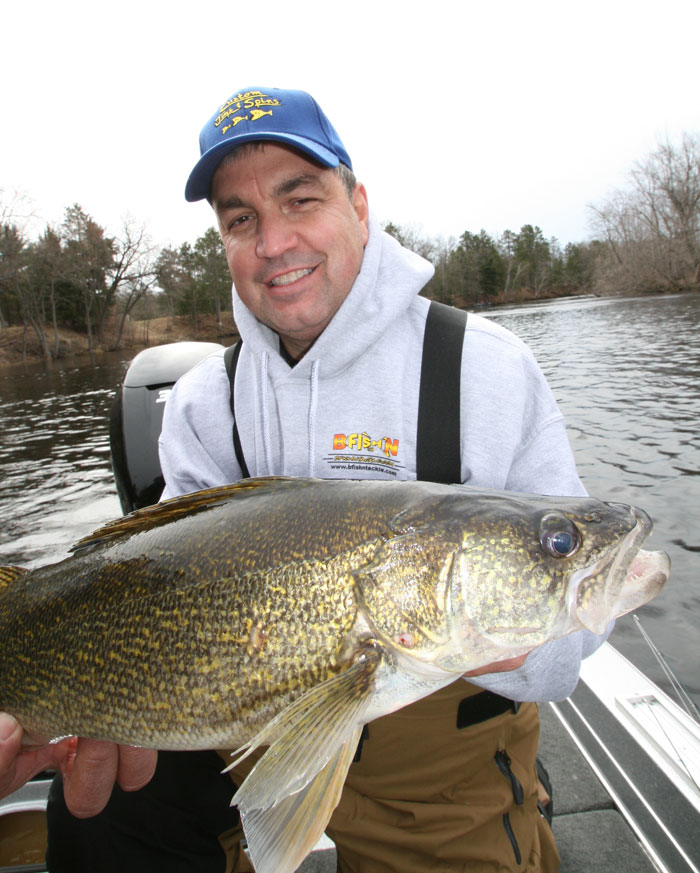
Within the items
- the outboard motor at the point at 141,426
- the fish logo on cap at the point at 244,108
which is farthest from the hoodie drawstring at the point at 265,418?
the outboard motor at the point at 141,426

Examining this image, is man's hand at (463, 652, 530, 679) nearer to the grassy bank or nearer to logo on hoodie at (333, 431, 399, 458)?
logo on hoodie at (333, 431, 399, 458)

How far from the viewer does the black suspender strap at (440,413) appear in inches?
90.4

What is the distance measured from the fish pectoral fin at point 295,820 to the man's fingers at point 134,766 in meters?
0.65

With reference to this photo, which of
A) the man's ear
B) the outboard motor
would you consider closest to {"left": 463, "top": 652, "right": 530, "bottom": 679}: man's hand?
the man's ear

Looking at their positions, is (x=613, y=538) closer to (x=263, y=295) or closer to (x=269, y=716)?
(x=269, y=716)

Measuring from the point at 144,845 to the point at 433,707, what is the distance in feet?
4.33

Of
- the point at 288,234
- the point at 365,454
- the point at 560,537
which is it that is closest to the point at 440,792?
the point at 560,537

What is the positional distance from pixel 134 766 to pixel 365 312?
1981 mm

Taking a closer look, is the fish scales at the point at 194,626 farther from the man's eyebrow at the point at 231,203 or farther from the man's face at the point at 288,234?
the man's eyebrow at the point at 231,203

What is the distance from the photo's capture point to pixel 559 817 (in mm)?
2641

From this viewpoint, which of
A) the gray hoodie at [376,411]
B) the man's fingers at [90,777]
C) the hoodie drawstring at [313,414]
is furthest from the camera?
the hoodie drawstring at [313,414]

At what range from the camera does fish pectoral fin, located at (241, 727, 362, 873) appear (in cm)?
153

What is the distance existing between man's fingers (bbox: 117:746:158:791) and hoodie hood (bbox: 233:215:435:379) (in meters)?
1.59

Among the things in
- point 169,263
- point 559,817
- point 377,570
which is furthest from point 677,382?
point 169,263
